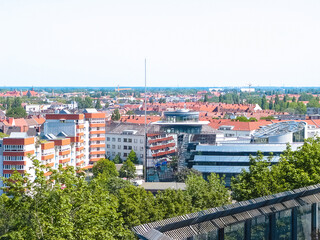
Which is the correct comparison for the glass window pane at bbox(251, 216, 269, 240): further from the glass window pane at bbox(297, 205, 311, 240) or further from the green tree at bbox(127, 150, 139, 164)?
the green tree at bbox(127, 150, 139, 164)

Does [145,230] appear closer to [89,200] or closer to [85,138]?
[89,200]

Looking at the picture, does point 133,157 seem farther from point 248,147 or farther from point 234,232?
point 234,232

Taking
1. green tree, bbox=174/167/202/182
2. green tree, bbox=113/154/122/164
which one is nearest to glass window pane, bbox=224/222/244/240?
green tree, bbox=174/167/202/182

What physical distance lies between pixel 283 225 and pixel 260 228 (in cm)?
79

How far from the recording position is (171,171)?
68.8m

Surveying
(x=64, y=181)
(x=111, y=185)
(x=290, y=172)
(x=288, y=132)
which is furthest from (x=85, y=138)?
(x=64, y=181)

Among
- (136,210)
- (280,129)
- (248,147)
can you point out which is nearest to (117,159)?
(280,129)

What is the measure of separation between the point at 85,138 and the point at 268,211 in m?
73.4

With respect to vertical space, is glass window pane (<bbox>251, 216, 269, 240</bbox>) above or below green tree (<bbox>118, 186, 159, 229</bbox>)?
above

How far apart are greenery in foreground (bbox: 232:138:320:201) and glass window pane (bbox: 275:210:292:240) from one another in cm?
1486

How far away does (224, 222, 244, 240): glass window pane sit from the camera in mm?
11641

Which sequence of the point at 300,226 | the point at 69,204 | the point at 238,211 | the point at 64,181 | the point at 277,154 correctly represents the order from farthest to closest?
the point at 277,154
the point at 64,181
the point at 69,204
the point at 300,226
the point at 238,211

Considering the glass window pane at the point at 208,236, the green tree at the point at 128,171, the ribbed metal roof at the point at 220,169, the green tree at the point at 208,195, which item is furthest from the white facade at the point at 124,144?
the glass window pane at the point at 208,236

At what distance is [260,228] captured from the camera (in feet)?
40.6
